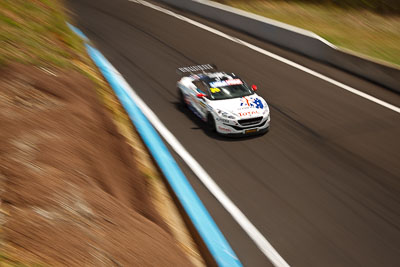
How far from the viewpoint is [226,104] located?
12.5 meters

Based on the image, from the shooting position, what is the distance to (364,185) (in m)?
10.1

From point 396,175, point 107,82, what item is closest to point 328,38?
point 396,175

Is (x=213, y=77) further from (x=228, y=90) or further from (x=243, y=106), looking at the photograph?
(x=243, y=106)

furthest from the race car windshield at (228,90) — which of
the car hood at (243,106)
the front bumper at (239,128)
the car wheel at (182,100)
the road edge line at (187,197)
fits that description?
the road edge line at (187,197)

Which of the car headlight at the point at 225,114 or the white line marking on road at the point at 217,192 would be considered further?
the car headlight at the point at 225,114

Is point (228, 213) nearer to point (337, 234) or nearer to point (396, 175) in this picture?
point (337, 234)

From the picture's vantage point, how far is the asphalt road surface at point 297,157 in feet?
27.3

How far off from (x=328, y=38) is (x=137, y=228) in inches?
696

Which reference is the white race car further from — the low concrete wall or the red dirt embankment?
the low concrete wall

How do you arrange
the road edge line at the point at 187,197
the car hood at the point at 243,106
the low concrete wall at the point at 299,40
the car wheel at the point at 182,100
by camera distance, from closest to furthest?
the road edge line at the point at 187,197 → the car hood at the point at 243,106 → the car wheel at the point at 182,100 → the low concrete wall at the point at 299,40

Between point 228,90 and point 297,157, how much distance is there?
9.44 feet

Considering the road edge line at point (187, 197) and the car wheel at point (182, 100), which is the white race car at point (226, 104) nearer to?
the car wheel at point (182, 100)

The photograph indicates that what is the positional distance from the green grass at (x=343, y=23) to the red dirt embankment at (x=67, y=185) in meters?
15.5

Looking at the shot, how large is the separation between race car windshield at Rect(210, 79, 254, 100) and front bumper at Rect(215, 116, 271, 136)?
0.89m
